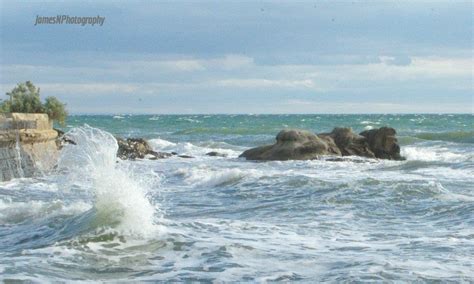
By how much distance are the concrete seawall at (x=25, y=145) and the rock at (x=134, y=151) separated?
7.67 m

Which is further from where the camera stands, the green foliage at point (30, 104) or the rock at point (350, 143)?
the rock at point (350, 143)

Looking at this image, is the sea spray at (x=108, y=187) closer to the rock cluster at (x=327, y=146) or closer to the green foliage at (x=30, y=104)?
the green foliage at (x=30, y=104)

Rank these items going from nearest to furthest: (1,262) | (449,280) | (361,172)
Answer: (449,280) < (1,262) < (361,172)

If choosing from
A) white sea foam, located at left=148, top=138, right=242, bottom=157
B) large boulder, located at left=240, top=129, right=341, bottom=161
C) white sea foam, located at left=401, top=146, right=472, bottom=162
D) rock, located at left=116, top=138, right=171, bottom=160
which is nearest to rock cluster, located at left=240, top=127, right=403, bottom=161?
large boulder, located at left=240, top=129, right=341, bottom=161

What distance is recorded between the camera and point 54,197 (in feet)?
50.0

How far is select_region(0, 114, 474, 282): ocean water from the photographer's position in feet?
26.8

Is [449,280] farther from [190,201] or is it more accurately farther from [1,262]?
[190,201]

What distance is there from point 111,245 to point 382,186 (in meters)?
7.80

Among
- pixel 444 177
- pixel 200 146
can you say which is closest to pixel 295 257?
pixel 444 177

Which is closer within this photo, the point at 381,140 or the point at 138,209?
the point at 138,209

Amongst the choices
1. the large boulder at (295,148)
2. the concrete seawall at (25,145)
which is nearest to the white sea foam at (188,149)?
the large boulder at (295,148)

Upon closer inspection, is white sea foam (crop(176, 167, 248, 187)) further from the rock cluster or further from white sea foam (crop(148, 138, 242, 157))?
white sea foam (crop(148, 138, 242, 157))

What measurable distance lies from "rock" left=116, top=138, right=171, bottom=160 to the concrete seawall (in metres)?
7.67

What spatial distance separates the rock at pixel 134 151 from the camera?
90.8 feet
